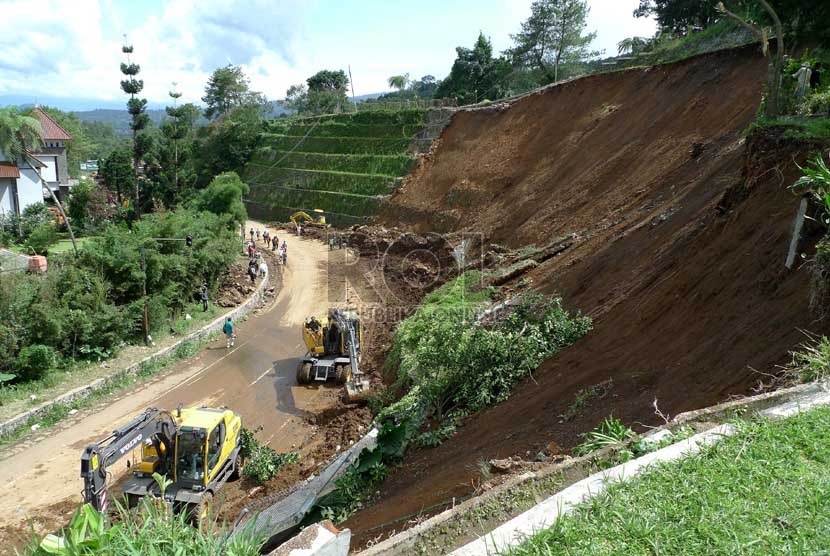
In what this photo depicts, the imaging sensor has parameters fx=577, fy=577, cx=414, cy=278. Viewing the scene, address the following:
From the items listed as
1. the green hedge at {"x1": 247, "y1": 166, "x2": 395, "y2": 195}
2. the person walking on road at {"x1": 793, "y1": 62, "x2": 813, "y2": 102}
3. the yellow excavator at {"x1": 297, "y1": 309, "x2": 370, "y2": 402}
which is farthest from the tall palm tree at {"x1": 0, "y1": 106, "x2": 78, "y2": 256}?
the person walking on road at {"x1": 793, "y1": 62, "x2": 813, "y2": 102}

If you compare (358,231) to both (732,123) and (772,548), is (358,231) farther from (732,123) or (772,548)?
(772,548)

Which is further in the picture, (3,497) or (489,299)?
(489,299)

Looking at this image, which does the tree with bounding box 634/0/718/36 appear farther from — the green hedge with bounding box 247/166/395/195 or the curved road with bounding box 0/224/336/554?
the curved road with bounding box 0/224/336/554

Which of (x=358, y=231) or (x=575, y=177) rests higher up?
(x=575, y=177)

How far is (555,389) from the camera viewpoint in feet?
38.0

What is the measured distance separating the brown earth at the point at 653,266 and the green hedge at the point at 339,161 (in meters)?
16.8

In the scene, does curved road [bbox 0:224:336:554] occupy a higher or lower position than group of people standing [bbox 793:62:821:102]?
lower

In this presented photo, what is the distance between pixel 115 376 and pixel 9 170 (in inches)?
1311

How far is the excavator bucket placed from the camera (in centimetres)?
1778

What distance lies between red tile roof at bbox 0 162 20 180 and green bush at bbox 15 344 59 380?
31815 mm

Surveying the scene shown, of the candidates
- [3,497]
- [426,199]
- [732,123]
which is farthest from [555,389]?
[426,199]

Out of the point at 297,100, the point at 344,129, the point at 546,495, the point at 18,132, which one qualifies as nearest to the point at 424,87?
the point at 297,100

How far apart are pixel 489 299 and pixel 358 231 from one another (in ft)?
72.2

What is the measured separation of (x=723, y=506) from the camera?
5.16 metres
